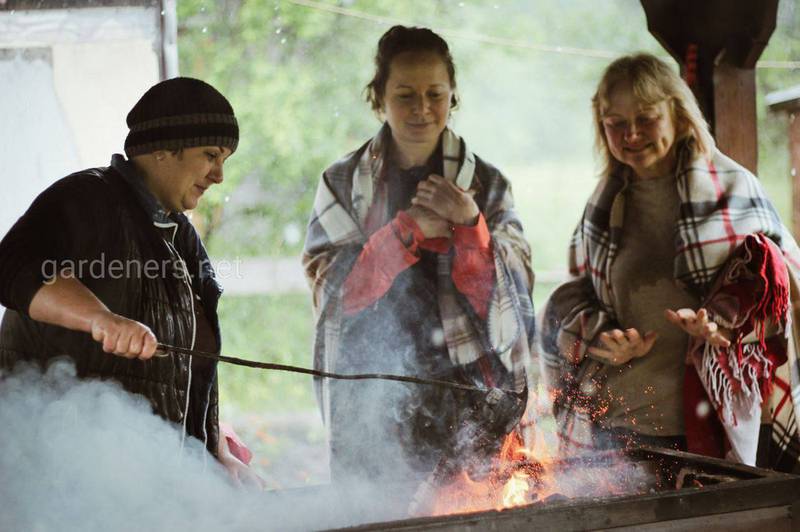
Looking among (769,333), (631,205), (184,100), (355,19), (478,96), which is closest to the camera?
(184,100)

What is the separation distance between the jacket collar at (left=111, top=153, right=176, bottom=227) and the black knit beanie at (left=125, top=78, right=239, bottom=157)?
8 cm

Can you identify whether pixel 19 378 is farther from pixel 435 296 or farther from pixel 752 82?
pixel 752 82

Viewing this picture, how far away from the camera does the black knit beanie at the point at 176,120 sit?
2.83 m

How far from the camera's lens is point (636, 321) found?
3.76 metres

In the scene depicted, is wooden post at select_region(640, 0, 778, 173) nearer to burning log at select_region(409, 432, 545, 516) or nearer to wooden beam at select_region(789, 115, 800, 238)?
wooden beam at select_region(789, 115, 800, 238)

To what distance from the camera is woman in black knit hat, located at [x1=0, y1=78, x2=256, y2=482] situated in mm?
2457

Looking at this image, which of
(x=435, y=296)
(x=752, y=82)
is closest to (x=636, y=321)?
(x=435, y=296)

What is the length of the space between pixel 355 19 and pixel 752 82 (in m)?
1.90

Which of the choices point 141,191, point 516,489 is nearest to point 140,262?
point 141,191

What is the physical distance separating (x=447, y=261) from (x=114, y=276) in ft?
5.12

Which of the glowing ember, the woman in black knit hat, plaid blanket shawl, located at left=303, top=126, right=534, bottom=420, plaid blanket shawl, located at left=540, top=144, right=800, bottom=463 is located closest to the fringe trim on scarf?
plaid blanket shawl, located at left=540, top=144, right=800, bottom=463

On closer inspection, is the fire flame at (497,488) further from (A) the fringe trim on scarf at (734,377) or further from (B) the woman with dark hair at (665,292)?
(A) the fringe trim on scarf at (734,377)

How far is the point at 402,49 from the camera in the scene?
3.82m

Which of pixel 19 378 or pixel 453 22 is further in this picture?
pixel 453 22
